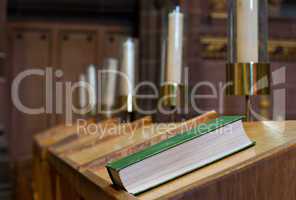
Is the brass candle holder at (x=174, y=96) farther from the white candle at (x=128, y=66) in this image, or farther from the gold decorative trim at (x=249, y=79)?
the white candle at (x=128, y=66)

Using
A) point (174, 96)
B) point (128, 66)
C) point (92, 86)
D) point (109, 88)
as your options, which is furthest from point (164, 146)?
point (92, 86)

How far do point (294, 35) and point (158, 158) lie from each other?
4911 mm

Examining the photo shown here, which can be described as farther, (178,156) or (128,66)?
(128,66)

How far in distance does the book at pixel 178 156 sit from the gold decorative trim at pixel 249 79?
329mm

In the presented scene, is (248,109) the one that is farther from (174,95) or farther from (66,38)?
(66,38)

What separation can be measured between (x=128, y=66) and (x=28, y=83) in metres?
3.80

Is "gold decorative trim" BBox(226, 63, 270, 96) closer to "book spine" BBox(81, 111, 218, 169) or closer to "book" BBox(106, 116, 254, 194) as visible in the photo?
"book spine" BBox(81, 111, 218, 169)

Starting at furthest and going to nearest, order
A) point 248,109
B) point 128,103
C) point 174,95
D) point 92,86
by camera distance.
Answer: point 92,86 < point 128,103 < point 174,95 < point 248,109

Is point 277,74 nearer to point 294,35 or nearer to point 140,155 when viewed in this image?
point 140,155

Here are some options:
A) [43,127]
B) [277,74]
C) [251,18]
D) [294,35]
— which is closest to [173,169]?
[251,18]

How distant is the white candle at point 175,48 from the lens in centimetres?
206

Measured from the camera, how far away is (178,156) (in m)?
1.00

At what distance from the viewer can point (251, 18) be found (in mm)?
1435


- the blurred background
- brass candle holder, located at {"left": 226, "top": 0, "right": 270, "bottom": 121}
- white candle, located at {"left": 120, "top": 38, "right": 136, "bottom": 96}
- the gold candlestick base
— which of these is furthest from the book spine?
the blurred background
